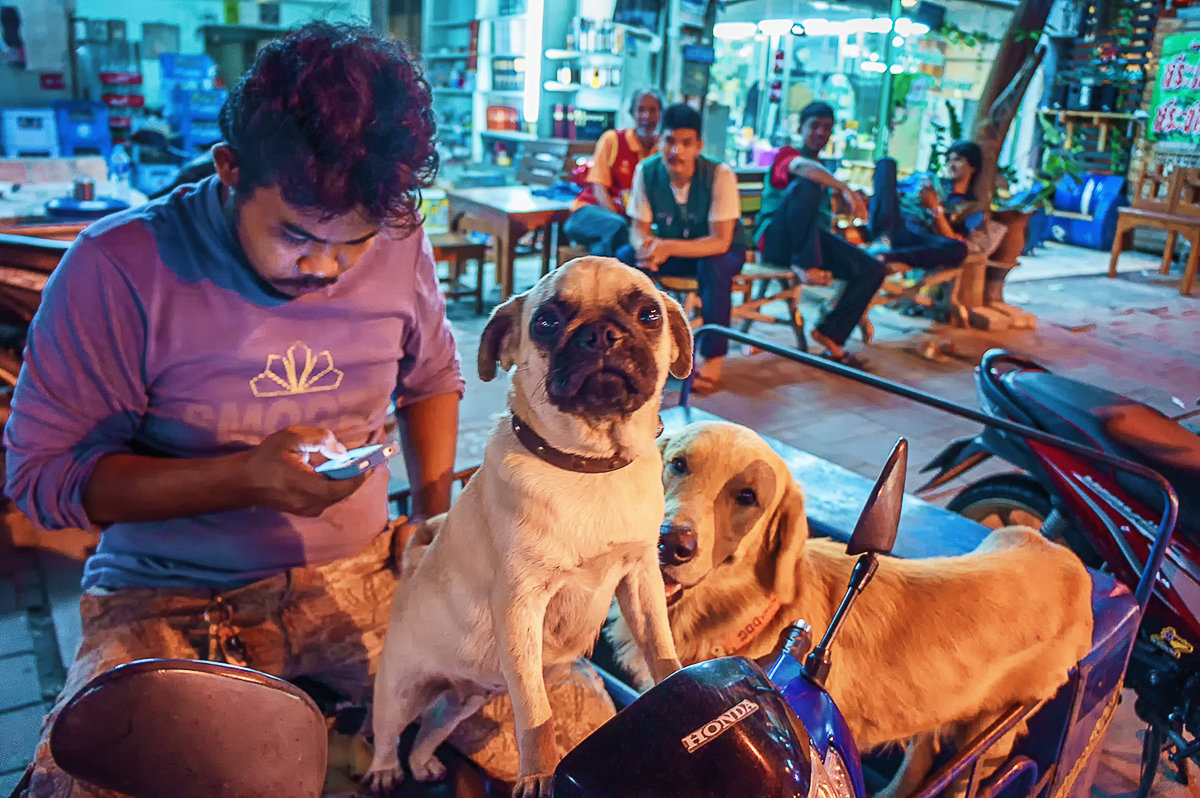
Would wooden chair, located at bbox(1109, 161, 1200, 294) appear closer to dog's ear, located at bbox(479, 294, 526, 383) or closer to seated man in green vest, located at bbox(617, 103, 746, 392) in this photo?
seated man in green vest, located at bbox(617, 103, 746, 392)

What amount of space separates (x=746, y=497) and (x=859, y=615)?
13.4 inches

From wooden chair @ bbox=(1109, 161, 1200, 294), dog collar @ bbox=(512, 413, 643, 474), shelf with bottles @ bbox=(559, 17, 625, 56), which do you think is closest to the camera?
dog collar @ bbox=(512, 413, 643, 474)

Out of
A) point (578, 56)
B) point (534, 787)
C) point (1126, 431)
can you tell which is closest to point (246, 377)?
point (534, 787)

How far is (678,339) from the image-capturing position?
1196mm

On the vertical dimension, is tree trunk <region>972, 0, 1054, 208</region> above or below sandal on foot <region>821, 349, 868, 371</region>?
above

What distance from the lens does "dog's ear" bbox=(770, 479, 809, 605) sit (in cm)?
160

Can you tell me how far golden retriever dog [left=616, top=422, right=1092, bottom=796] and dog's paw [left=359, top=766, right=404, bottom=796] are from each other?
47cm

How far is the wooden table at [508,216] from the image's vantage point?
6.80m

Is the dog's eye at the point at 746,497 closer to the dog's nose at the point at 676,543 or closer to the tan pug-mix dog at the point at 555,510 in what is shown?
the dog's nose at the point at 676,543

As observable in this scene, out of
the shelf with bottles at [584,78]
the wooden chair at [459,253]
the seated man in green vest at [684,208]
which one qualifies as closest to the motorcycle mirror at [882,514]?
the seated man in green vest at [684,208]

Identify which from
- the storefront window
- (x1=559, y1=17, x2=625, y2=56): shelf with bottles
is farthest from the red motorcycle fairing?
(x1=559, y1=17, x2=625, y2=56): shelf with bottles

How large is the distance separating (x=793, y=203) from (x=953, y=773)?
556cm

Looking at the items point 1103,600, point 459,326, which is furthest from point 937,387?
point 1103,600

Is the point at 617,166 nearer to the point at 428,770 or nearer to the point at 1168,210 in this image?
the point at 428,770
